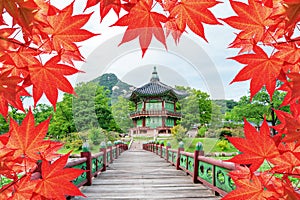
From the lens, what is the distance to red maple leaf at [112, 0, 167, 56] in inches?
16.8

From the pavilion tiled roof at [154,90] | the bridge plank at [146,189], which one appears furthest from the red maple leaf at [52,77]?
the pavilion tiled roof at [154,90]

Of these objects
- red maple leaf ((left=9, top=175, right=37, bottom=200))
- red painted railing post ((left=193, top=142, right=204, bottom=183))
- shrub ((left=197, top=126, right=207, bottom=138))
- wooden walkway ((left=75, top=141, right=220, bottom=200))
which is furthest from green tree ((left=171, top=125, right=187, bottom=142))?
red maple leaf ((left=9, top=175, right=37, bottom=200))

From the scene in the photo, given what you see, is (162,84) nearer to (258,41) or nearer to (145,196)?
(145,196)

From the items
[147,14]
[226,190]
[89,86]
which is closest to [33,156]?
[147,14]

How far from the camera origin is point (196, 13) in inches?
17.5

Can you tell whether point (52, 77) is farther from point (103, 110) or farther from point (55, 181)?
point (103, 110)

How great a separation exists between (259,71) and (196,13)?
0.17 metres

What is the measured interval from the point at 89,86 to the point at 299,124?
18.0 meters

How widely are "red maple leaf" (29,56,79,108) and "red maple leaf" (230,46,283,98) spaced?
0.33m

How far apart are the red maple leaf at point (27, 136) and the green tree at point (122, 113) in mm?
20367

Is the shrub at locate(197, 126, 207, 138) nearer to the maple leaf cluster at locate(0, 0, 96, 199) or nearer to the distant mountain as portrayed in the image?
the distant mountain

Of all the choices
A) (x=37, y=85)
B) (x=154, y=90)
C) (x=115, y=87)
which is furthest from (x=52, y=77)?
(x=115, y=87)

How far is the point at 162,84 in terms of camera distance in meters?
24.5

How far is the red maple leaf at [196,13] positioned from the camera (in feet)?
1.42
